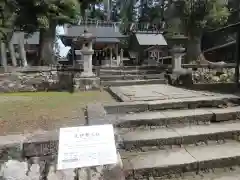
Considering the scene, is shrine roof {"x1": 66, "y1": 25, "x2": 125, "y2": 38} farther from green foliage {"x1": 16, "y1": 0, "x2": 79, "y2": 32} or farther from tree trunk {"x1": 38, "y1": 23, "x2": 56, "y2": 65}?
green foliage {"x1": 16, "y1": 0, "x2": 79, "y2": 32}

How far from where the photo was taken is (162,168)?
9.06ft

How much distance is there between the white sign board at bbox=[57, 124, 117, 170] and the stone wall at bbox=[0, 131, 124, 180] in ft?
1.07

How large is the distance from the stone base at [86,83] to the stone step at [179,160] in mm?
5121

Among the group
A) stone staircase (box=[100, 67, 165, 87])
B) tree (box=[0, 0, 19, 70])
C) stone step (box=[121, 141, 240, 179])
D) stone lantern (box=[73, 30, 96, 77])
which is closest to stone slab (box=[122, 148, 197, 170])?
stone step (box=[121, 141, 240, 179])

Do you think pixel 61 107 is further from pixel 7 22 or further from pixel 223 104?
pixel 7 22

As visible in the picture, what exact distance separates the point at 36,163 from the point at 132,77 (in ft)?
25.1

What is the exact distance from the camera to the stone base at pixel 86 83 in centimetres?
793

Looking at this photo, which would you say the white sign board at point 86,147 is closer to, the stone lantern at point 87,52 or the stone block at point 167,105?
the stone block at point 167,105

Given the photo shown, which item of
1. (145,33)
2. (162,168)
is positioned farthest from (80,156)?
(145,33)

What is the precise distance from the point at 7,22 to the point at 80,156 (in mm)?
10396

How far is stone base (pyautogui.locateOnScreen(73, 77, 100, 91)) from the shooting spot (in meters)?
7.93

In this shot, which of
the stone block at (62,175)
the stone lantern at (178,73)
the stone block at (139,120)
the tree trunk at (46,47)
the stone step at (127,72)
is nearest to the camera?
the stone block at (62,175)

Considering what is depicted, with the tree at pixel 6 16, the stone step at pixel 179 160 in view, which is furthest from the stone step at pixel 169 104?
the tree at pixel 6 16

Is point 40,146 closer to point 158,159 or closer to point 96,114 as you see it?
point 96,114
